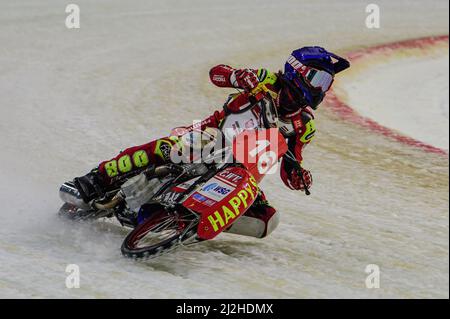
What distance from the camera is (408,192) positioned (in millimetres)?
9828

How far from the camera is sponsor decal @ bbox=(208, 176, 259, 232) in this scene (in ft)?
19.6

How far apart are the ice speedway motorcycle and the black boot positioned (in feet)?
0.18

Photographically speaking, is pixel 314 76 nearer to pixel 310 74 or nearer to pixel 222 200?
pixel 310 74

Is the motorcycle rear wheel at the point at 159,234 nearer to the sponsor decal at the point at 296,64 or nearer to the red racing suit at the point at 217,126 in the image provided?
the red racing suit at the point at 217,126

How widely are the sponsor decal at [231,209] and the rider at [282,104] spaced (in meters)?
0.85

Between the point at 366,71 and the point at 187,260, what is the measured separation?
1336cm

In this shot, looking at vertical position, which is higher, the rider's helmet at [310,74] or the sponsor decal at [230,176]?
the rider's helmet at [310,74]

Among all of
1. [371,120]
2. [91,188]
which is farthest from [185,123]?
[91,188]

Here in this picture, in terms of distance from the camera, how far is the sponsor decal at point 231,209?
19.6 feet

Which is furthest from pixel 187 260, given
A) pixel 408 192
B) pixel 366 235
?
pixel 408 192

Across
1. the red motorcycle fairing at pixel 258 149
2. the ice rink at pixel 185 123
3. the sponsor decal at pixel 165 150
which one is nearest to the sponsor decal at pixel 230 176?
the red motorcycle fairing at pixel 258 149

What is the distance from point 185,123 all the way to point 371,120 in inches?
139

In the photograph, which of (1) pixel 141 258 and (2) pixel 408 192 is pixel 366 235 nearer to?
(2) pixel 408 192
